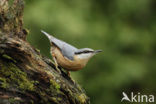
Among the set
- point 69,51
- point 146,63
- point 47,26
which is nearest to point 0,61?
point 69,51

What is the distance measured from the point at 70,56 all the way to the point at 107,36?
3.81m

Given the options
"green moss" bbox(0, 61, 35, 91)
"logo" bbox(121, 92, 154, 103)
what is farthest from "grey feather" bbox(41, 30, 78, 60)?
"logo" bbox(121, 92, 154, 103)

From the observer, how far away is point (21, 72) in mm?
3928

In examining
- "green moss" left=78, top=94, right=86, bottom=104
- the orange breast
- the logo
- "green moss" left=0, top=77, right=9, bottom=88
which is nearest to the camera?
"green moss" left=0, top=77, right=9, bottom=88

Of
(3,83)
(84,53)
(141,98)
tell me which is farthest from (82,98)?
(141,98)

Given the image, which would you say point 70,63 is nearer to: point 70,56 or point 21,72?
point 70,56

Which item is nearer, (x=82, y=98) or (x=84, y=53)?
(x=82, y=98)

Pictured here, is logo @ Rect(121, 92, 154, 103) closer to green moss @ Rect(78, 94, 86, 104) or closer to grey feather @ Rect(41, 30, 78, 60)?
grey feather @ Rect(41, 30, 78, 60)

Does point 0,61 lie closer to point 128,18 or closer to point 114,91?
point 114,91

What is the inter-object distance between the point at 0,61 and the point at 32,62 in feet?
1.18

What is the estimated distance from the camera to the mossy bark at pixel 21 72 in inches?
149

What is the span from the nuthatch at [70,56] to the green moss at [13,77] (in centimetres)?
101

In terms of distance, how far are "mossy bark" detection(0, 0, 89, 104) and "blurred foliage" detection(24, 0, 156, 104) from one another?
328cm

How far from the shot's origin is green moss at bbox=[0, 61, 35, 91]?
3.80 m
